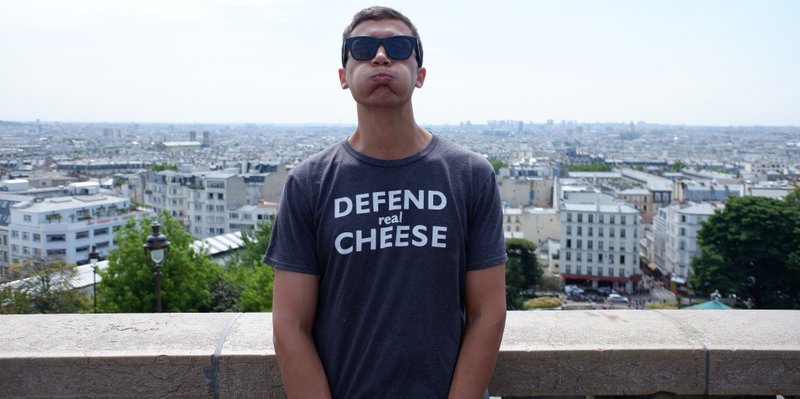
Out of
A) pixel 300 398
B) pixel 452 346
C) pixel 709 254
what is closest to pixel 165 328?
pixel 300 398

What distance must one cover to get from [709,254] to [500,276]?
3203 cm

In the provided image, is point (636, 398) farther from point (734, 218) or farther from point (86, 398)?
point (734, 218)

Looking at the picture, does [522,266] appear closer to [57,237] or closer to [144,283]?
[57,237]

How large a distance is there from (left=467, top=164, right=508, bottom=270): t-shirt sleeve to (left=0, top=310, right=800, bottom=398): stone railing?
1.65 ft

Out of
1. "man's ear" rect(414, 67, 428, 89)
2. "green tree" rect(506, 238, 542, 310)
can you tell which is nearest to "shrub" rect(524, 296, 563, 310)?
"green tree" rect(506, 238, 542, 310)

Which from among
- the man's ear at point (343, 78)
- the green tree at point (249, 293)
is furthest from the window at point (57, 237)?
the man's ear at point (343, 78)

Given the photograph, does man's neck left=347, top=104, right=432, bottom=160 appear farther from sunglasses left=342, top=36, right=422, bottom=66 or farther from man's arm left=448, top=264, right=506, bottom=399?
man's arm left=448, top=264, right=506, bottom=399

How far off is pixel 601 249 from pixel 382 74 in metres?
50.7

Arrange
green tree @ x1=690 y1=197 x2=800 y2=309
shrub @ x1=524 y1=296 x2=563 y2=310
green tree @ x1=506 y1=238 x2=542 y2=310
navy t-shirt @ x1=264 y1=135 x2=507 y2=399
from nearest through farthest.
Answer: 1. navy t-shirt @ x1=264 y1=135 x2=507 y2=399
2. green tree @ x1=690 y1=197 x2=800 y2=309
3. shrub @ x1=524 y1=296 x2=563 y2=310
4. green tree @ x1=506 y1=238 x2=542 y2=310

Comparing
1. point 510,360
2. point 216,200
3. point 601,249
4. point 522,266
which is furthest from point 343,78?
point 216,200

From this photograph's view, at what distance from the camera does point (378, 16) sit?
223 cm

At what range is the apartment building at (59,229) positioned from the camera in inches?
1743

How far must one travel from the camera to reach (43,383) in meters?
2.51

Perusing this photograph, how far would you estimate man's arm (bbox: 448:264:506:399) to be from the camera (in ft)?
6.93
